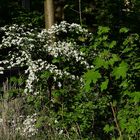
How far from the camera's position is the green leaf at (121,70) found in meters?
6.23

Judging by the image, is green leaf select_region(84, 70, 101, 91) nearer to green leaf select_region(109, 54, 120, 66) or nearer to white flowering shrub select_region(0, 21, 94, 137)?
green leaf select_region(109, 54, 120, 66)

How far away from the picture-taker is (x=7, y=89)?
330 inches

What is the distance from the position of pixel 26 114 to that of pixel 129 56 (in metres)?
2.32

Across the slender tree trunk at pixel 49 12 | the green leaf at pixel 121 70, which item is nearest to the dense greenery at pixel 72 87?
the green leaf at pixel 121 70

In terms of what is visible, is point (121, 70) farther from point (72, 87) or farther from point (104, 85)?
point (72, 87)

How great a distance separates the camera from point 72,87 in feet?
25.9

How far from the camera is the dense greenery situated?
21.5 ft

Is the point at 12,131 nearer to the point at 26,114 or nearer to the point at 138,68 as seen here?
the point at 26,114

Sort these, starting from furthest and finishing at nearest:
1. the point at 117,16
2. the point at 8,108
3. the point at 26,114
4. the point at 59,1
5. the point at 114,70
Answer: the point at 117,16 → the point at 59,1 → the point at 26,114 → the point at 8,108 → the point at 114,70

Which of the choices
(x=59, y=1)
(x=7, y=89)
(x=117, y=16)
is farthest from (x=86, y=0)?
(x=7, y=89)

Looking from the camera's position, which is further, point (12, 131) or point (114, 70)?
point (12, 131)

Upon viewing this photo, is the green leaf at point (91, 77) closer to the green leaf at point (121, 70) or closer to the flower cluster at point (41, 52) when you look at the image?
the green leaf at point (121, 70)

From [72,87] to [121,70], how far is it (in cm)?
175

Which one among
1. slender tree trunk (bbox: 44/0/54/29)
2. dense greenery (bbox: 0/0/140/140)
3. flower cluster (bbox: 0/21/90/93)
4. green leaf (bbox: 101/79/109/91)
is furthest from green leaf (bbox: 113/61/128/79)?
slender tree trunk (bbox: 44/0/54/29)
